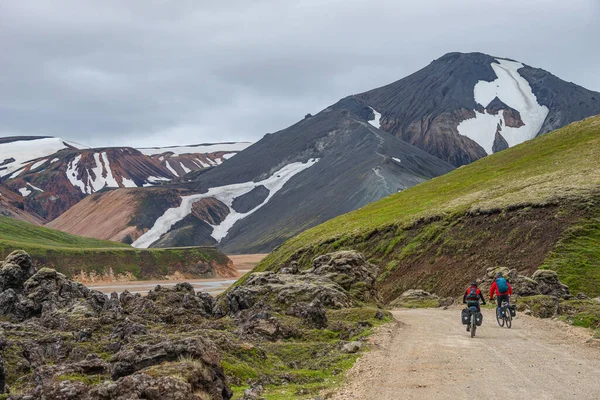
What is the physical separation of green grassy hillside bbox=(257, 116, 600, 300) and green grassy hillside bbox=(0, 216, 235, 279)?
66.3m

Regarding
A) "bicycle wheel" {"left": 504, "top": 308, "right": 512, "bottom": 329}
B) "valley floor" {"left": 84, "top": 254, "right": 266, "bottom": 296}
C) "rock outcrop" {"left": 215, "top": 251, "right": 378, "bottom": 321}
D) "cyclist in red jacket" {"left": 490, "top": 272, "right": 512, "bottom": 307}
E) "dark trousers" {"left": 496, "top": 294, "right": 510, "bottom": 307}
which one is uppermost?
"cyclist in red jacket" {"left": 490, "top": 272, "right": 512, "bottom": 307}

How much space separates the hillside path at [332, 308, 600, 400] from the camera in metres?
16.2

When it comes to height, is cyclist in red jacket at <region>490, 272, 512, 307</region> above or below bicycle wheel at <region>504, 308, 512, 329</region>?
above

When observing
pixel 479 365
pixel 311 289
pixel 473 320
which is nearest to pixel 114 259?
pixel 311 289

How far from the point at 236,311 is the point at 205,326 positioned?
389 inches

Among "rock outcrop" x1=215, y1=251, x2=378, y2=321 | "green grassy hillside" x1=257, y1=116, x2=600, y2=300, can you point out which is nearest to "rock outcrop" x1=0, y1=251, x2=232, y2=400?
"rock outcrop" x1=215, y1=251, x2=378, y2=321

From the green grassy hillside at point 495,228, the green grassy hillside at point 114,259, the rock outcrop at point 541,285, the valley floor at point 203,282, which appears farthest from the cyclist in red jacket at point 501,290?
the green grassy hillside at point 114,259

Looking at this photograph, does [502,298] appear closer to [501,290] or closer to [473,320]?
[501,290]

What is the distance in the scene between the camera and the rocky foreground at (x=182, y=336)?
14047 mm

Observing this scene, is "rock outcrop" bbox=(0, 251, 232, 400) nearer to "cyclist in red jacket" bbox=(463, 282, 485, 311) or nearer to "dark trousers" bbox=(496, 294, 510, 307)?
"cyclist in red jacket" bbox=(463, 282, 485, 311)

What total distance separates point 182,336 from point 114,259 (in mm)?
131637

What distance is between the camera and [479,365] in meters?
19.9

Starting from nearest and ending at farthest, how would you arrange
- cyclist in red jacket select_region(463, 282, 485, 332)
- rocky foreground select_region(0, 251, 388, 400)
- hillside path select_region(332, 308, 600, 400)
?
rocky foreground select_region(0, 251, 388, 400) → hillside path select_region(332, 308, 600, 400) → cyclist in red jacket select_region(463, 282, 485, 332)

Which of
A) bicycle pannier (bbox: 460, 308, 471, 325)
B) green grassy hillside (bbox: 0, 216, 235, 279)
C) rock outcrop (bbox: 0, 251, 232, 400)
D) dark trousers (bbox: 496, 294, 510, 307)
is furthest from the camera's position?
green grassy hillside (bbox: 0, 216, 235, 279)
